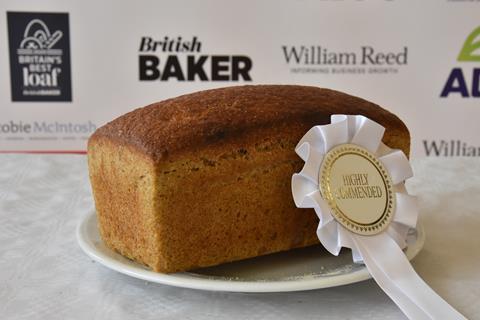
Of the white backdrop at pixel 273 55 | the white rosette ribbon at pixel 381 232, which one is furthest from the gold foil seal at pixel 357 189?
the white backdrop at pixel 273 55

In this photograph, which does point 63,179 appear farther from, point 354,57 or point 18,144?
point 354,57

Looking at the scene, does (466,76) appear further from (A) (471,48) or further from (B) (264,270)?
(B) (264,270)

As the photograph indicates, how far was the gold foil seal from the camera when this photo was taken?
0.93m

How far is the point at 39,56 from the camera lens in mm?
2984

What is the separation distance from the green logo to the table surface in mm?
1783

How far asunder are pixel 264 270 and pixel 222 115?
249 mm

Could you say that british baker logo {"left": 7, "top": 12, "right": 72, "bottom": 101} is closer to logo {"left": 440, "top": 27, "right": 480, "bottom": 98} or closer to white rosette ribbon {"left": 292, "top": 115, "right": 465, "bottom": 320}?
logo {"left": 440, "top": 27, "right": 480, "bottom": 98}

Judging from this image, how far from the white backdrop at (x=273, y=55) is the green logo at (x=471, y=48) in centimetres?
2

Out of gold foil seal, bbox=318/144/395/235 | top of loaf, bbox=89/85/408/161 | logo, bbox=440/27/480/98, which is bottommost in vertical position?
logo, bbox=440/27/480/98

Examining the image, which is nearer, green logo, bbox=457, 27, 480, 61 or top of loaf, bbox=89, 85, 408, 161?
top of loaf, bbox=89, 85, 408, 161

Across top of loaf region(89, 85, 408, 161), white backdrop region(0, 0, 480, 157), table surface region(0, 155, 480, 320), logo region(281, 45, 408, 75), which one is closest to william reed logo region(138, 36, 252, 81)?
white backdrop region(0, 0, 480, 157)

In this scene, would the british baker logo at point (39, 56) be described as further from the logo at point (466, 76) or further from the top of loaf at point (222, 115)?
the top of loaf at point (222, 115)

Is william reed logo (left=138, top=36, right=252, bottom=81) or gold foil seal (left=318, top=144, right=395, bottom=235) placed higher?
gold foil seal (left=318, top=144, right=395, bottom=235)

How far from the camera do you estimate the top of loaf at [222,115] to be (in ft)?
2.99
